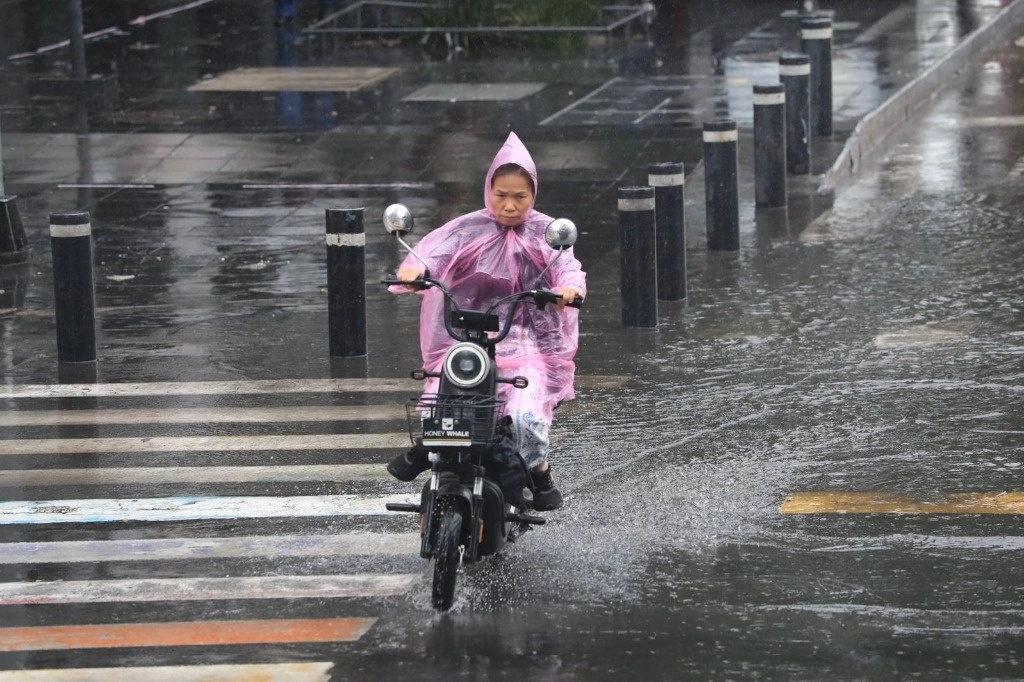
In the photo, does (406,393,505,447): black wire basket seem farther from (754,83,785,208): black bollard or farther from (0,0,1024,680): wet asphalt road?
(754,83,785,208): black bollard

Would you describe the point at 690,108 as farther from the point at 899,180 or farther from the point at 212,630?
the point at 212,630

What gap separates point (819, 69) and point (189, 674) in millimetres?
12059

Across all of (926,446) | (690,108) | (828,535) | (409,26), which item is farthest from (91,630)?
(409,26)

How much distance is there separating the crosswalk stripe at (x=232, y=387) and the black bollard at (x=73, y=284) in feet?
1.66

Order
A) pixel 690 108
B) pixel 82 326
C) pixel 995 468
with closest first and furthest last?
pixel 995 468, pixel 82 326, pixel 690 108

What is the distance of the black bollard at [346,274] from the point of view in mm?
11156

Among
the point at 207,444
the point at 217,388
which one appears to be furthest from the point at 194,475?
the point at 217,388

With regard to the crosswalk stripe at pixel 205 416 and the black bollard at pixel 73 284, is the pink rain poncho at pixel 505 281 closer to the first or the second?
the crosswalk stripe at pixel 205 416

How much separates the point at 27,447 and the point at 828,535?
4.16 meters

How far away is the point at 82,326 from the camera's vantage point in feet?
37.2

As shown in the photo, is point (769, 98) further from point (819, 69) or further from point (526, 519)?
point (526, 519)

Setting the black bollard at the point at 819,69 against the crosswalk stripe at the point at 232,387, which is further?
the black bollard at the point at 819,69

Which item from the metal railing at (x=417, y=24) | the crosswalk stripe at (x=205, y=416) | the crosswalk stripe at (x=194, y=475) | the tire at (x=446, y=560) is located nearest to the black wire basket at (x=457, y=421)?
the tire at (x=446, y=560)

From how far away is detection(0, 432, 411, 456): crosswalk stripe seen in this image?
938 centimetres
